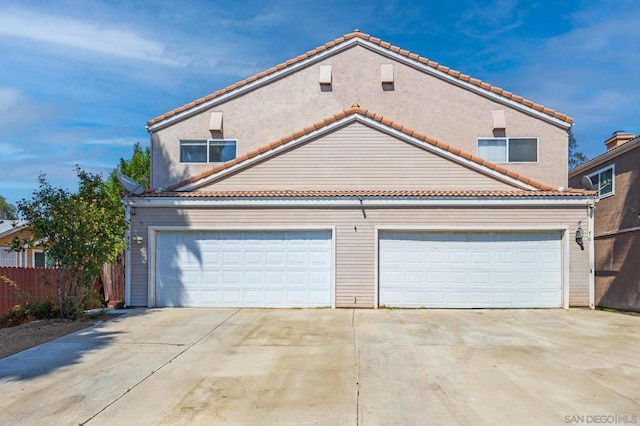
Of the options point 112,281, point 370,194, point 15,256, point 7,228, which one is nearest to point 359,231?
point 370,194

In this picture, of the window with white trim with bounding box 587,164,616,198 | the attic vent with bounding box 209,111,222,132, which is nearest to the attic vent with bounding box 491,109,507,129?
the window with white trim with bounding box 587,164,616,198

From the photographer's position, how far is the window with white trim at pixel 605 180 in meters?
16.1

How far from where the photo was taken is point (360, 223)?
43.0 ft

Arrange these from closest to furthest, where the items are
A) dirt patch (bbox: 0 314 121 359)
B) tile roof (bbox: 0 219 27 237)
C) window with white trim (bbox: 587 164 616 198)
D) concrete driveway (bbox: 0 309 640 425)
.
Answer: concrete driveway (bbox: 0 309 640 425) < dirt patch (bbox: 0 314 121 359) < window with white trim (bbox: 587 164 616 198) < tile roof (bbox: 0 219 27 237)

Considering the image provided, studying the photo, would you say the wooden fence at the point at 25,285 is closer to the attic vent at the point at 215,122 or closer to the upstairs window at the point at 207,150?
the upstairs window at the point at 207,150

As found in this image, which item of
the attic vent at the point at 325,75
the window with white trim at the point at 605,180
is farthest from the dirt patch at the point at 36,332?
the window with white trim at the point at 605,180

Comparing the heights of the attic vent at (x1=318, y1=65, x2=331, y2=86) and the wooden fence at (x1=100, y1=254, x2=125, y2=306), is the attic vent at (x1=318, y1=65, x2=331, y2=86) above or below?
above

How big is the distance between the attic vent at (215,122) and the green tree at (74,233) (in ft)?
16.8

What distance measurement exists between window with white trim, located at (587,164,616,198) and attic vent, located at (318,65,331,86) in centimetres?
992

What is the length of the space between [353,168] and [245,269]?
427cm

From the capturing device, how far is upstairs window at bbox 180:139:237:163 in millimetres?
16438

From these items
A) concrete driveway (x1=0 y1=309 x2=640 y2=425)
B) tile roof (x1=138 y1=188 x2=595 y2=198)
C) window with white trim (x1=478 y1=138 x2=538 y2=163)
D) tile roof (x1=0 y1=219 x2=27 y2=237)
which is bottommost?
concrete driveway (x1=0 y1=309 x2=640 y2=425)

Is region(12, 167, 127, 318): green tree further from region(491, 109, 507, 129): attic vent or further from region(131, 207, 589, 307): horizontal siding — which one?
region(491, 109, 507, 129): attic vent

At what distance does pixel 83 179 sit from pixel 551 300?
12.5 meters
